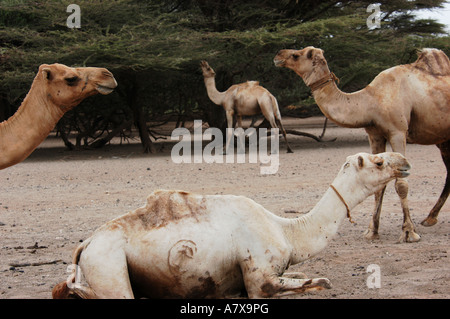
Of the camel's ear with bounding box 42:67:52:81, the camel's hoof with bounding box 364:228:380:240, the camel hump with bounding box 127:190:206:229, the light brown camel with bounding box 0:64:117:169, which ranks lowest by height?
the camel's hoof with bounding box 364:228:380:240

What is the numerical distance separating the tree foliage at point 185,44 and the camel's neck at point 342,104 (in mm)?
9914

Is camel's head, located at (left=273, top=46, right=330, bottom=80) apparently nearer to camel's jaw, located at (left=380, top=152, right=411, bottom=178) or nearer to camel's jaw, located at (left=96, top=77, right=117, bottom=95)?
camel's jaw, located at (left=96, top=77, right=117, bottom=95)

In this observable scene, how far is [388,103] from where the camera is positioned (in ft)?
21.5

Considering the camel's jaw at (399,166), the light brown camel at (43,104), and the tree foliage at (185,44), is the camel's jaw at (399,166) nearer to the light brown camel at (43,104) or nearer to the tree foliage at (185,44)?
the light brown camel at (43,104)

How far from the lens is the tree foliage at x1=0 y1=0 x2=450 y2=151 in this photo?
16625mm

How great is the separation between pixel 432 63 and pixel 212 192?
425 cm

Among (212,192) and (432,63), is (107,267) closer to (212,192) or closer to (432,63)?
(432,63)

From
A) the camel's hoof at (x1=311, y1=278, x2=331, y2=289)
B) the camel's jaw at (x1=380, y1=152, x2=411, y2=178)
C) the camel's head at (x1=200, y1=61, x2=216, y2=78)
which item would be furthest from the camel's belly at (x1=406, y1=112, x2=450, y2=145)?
the camel's head at (x1=200, y1=61, x2=216, y2=78)

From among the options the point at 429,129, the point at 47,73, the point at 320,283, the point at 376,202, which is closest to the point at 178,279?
the point at 320,283

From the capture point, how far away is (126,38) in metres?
17.2

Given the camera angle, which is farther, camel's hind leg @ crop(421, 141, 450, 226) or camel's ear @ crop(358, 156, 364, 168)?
camel's hind leg @ crop(421, 141, 450, 226)

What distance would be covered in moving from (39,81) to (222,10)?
52.1 ft

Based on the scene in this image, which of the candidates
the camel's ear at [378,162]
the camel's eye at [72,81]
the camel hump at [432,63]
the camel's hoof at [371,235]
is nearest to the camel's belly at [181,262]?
the camel's ear at [378,162]

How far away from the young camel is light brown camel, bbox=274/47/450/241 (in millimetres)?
2450
